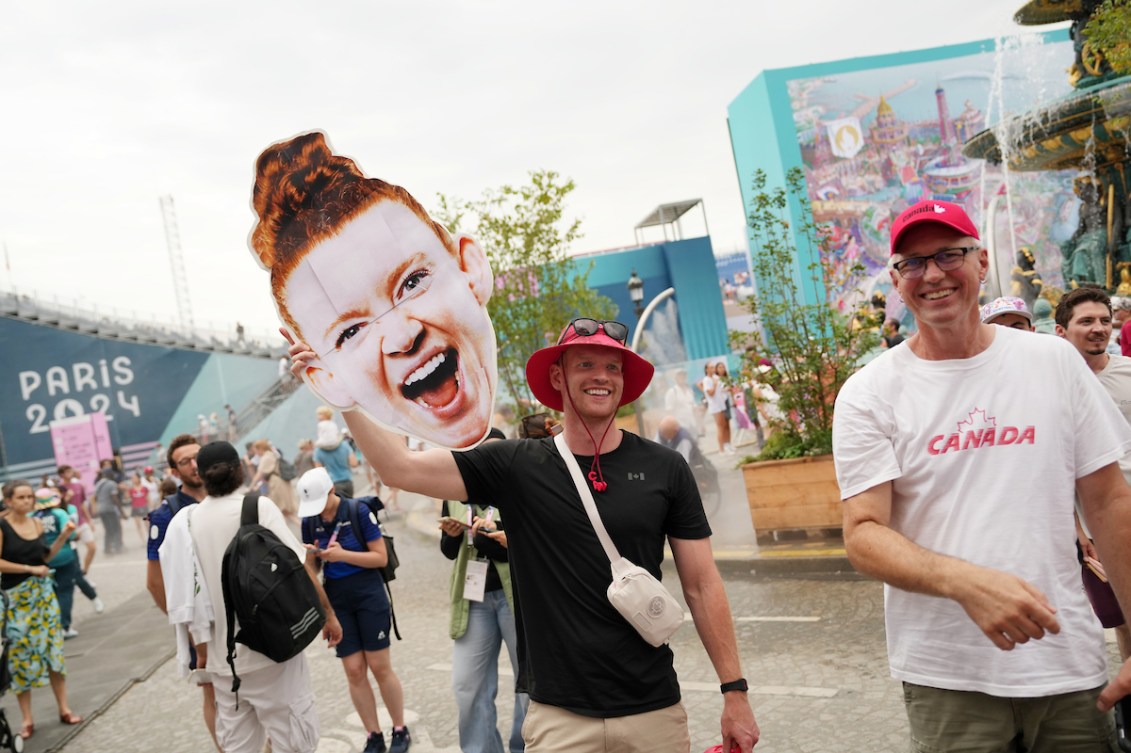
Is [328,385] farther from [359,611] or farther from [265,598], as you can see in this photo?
[359,611]

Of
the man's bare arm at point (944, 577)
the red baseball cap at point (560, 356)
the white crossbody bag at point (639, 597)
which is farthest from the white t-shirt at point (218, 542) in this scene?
the man's bare arm at point (944, 577)

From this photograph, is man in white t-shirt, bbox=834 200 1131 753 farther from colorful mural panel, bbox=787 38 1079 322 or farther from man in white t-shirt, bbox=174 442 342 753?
colorful mural panel, bbox=787 38 1079 322

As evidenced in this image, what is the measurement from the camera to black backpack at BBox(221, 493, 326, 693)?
4.66 metres

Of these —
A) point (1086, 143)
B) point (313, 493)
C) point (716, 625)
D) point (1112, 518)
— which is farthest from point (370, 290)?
point (1086, 143)

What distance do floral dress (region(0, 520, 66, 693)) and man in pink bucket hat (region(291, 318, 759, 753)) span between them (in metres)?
5.80

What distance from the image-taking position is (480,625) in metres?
5.11

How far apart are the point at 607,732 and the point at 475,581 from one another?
7.56ft

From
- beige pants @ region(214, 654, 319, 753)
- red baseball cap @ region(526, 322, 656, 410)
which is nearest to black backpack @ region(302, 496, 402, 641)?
beige pants @ region(214, 654, 319, 753)

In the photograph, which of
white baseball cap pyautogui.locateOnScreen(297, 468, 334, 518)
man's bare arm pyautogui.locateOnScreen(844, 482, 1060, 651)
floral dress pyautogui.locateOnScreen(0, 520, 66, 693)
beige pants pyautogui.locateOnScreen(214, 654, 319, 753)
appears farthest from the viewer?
floral dress pyautogui.locateOnScreen(0, 520, 66, 693)

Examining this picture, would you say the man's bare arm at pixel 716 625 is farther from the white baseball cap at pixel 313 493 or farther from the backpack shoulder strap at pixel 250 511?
the white baseball cap at pixel 313 493

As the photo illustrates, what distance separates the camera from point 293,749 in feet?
16.1

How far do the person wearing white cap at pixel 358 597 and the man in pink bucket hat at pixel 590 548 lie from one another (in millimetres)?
2835

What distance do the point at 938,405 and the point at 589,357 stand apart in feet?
3.74

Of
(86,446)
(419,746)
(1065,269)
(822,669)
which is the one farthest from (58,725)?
(86,446)
